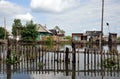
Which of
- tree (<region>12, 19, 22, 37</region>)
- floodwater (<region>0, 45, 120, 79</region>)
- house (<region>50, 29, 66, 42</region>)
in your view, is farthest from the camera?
house (<region>50, 29, 66, 42</region>)

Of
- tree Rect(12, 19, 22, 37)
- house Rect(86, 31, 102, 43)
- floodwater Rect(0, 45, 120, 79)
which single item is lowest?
floodwater Rect(0, 45, 120, 79)

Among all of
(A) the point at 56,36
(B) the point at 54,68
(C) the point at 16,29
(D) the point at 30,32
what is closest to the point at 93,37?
(A) the point at 56,36

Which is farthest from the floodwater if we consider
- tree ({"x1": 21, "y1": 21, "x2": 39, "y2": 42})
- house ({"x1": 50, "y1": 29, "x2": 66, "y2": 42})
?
house ({"x1": 50, "y1": 29, "x2": 66, "y2": 42})

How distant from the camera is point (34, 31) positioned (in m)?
55.9

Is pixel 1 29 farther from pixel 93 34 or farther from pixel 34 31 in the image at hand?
pixel 93 34

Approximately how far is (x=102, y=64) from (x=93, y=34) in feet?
263

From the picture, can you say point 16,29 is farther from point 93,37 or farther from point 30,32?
point 93,37

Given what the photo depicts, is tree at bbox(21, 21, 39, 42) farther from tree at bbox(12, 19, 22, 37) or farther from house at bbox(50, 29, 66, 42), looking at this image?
house at bbox(50, 29, 66, 42)

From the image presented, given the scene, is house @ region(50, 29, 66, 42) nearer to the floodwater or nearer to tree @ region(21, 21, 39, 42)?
tree @ region(21, 21, 39, 42)

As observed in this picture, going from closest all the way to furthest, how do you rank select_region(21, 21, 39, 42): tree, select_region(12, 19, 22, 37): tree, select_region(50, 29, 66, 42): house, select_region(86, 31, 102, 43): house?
1. select_region(21, 21, 39, 42): tree
2. select_region(12, 19, 22, 37): tree
3. select_region(50, 29, 66, 42): house
4. select_region(86, 31, 102, 43): house

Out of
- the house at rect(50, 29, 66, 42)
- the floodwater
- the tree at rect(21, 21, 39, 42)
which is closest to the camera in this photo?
the floodwater

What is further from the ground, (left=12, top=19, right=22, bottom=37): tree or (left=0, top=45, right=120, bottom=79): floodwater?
(left=12, top=19, right=22, bottom=37): tree

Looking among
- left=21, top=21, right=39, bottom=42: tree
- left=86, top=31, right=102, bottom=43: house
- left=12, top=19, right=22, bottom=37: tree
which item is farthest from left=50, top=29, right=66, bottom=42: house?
left=21, top=21, right=39, bottom=42: tree

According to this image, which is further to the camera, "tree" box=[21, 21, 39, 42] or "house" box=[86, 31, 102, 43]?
"house" box=[86, 31, 102, 43]
